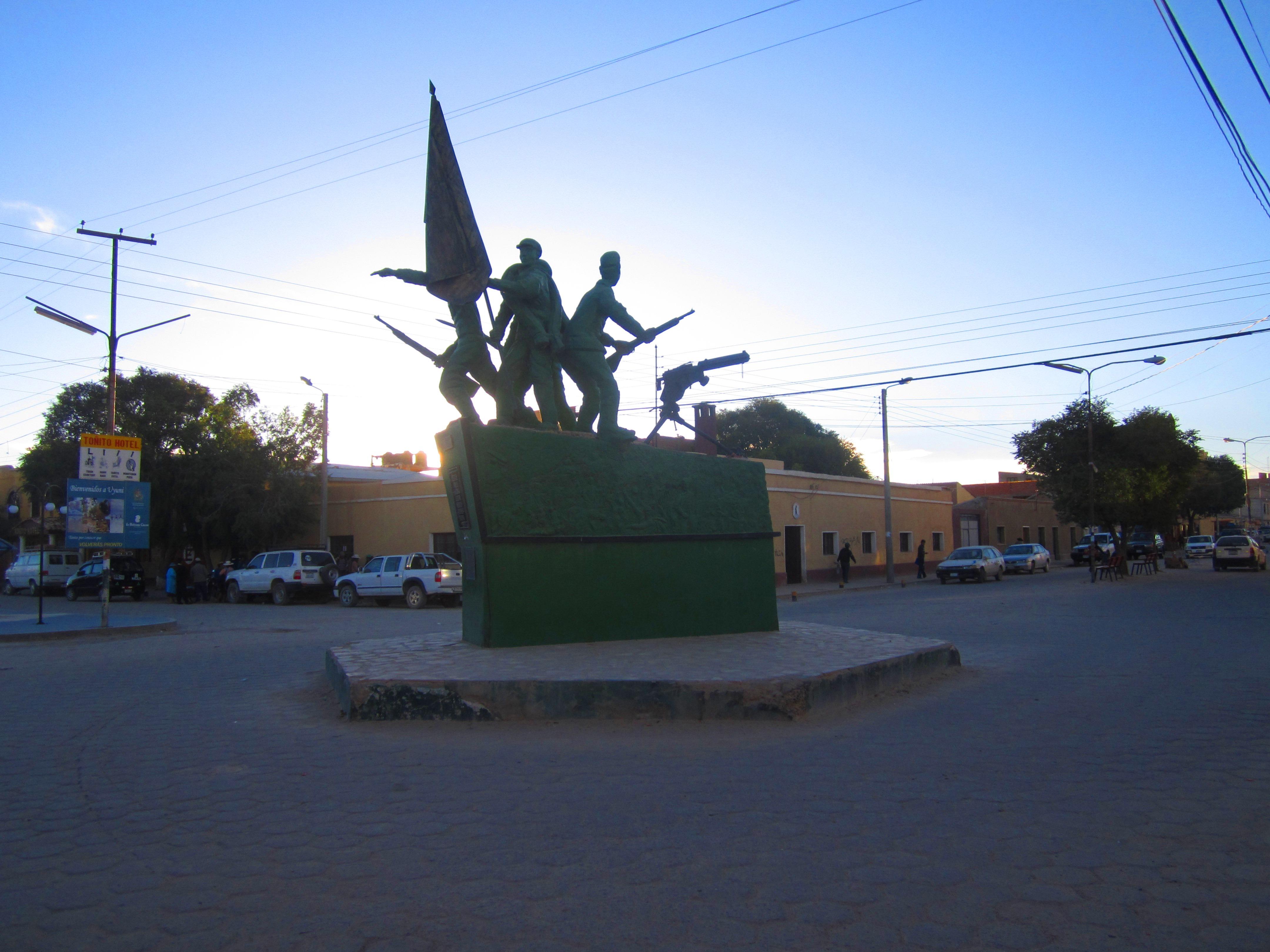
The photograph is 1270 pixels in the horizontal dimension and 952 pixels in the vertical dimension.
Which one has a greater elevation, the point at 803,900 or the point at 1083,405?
the point at 1083,405

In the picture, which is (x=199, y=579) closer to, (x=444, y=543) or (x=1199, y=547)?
(x=444, y=543)

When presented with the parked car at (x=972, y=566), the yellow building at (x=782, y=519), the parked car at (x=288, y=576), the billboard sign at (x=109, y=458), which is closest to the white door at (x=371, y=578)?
the parked car at (x=288, y=576)

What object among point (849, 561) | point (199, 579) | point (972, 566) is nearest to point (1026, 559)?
point (972, 566)

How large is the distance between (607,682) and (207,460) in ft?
102

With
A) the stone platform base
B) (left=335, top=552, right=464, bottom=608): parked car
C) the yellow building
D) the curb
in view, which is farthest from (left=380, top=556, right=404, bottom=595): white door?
the stone platform base

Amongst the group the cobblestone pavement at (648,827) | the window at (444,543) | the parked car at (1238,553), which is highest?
the window at (444,543)

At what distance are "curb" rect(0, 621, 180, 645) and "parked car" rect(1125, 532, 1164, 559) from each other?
3287 cm

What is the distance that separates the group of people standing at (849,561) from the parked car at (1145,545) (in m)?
7.89

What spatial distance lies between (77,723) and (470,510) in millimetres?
3688

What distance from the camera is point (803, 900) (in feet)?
11.2

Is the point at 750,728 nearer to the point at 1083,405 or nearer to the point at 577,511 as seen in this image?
the point at 577,511

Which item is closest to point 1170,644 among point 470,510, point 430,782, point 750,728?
point 750,728

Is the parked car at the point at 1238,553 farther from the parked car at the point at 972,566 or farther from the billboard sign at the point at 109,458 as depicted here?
the billboard sign at the point at 109,458

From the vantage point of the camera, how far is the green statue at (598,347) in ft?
32.7
